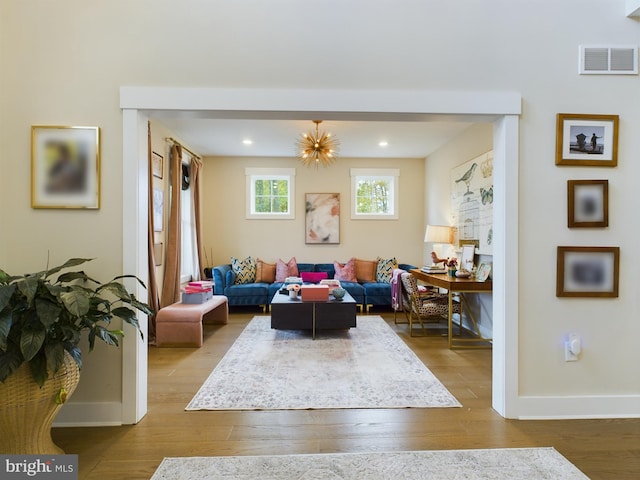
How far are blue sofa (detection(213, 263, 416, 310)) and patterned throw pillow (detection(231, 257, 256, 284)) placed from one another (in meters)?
0.16

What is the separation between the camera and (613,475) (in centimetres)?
178

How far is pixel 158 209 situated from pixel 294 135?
2.18m

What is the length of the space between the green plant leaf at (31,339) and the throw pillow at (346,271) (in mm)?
4832

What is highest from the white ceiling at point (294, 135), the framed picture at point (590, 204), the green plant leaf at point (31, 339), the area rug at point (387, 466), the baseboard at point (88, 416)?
the white ceiling at point (294, 135)

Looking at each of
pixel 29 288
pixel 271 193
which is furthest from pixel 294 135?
pixel 29 288

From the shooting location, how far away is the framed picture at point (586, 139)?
92.6 inches

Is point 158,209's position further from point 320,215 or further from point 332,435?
point 332,435

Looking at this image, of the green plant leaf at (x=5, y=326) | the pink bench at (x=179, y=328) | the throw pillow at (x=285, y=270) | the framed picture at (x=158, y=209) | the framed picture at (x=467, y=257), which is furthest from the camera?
the throw pillow at (x=285, y=270)

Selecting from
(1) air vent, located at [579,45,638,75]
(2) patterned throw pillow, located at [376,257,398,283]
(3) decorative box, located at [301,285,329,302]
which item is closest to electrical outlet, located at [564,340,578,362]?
(1) air vent, located at [579,45,638,75]

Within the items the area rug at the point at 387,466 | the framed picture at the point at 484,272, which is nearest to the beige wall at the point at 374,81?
the area rug at the point at 387,466

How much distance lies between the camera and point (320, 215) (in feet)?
21.5

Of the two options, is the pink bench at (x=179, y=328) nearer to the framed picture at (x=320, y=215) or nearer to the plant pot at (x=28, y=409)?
the plant pot at (x=28, y=409)

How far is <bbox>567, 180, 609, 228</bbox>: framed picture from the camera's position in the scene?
2.36m

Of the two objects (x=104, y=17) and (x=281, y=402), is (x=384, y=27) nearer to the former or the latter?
(x=104, y=17)
